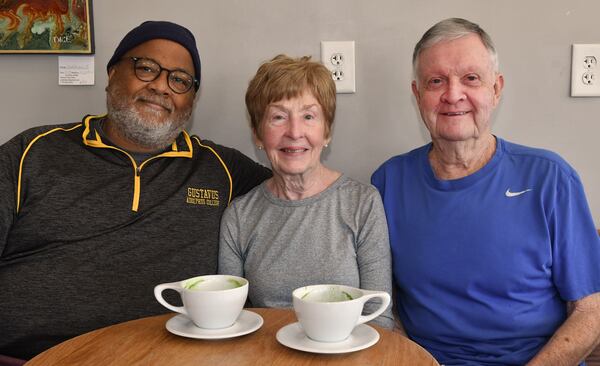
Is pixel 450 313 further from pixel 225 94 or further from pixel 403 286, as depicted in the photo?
pixel 225 94

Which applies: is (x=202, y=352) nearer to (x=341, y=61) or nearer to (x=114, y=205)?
(x=114, y=205)

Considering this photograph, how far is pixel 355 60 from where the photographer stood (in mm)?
1836

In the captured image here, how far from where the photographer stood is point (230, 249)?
1.53 m

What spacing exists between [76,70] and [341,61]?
2.96ft

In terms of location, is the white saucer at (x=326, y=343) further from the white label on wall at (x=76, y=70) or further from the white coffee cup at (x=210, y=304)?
the white label on wall at (x=76, y=70)

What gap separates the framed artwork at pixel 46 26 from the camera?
1873 millimetres

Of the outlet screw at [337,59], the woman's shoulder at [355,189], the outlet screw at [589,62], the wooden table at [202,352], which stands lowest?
the wooden table at [202,352]

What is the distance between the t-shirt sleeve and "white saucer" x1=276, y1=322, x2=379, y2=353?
566mm

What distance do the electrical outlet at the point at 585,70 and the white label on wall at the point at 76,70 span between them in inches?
61.8

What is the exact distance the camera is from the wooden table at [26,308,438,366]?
942 millimetres

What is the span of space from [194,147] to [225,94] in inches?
11.0

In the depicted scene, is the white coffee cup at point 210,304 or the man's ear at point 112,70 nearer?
the white coffee cup at point 210,304

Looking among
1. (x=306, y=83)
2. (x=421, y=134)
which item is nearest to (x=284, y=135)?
(x=306, y=83)

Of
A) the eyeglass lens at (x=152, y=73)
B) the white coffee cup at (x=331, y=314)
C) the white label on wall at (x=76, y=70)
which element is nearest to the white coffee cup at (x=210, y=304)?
the white coffee cup at (x=331, y=314)
